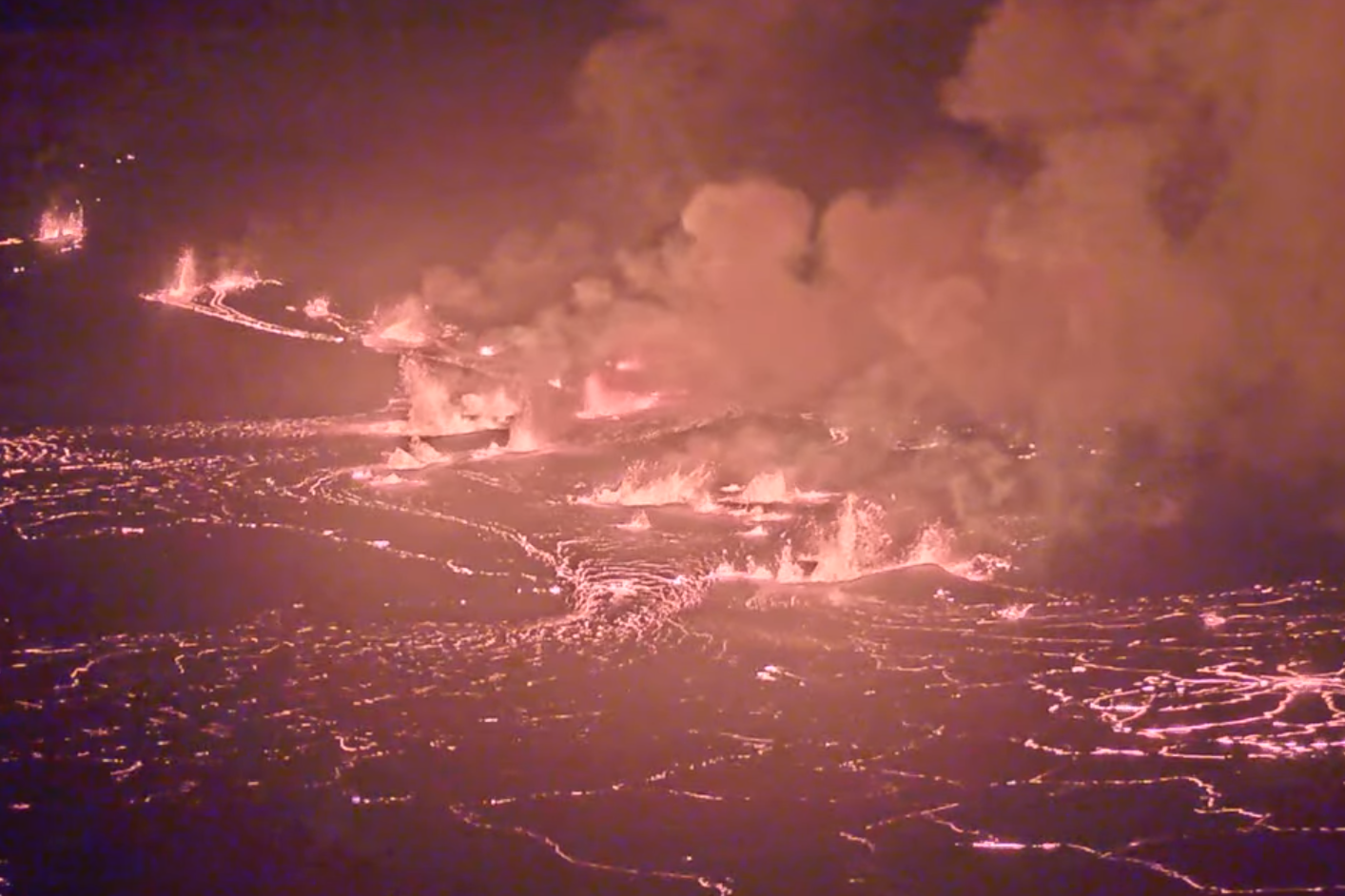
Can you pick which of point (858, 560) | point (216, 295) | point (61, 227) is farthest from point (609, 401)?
point (61, 227)

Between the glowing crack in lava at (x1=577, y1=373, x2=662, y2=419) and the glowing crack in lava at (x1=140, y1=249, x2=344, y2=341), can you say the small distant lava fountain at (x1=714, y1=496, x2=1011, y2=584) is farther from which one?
the glowing crack in lava at (x1=140, y1=249, x2=344, y2=341)

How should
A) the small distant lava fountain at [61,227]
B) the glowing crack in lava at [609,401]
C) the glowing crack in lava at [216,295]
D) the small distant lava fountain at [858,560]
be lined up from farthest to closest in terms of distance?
the small distant lava fountain at [61,227] < the glowing crack in lava at [216,295] < the glowing crack in lava at [609,401] < the small distant lava fountain at [858,560]

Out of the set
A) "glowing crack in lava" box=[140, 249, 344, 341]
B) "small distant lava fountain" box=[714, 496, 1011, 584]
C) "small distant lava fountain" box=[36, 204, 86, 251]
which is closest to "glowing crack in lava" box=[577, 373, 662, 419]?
"glowing crack in lava" box=[140, 249, 344, 341]

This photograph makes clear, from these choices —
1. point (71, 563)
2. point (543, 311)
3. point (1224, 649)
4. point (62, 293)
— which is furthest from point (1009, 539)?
point (62, 293)

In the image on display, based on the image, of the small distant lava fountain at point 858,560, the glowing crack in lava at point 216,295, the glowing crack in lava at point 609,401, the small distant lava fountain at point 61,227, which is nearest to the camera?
the small distant lava fountain at point 858,560

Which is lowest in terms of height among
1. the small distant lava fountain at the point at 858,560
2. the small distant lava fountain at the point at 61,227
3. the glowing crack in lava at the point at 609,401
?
the small distant lava fountain at the point at 858,560

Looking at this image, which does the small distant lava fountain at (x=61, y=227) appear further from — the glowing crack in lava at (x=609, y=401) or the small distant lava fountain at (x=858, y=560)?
the small distant lava fountain at (x=858, y=560)

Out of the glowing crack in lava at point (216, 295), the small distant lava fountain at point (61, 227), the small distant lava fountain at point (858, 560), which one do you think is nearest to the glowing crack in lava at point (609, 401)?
the glowing crack in lava at point (216, 295)

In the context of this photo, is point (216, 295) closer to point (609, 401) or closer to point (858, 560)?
point (609, 401)
